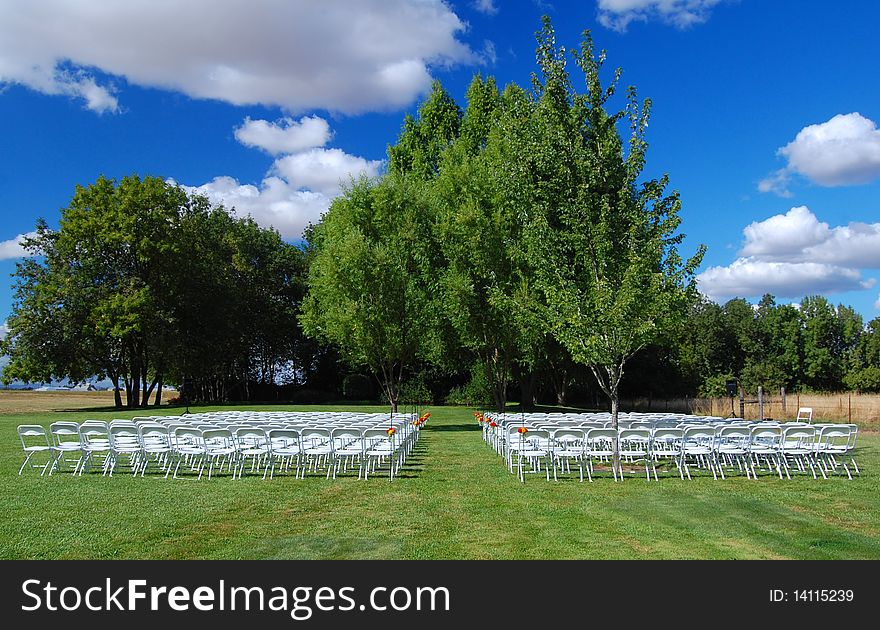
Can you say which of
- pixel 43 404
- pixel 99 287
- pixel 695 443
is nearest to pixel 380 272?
pixel 695 443

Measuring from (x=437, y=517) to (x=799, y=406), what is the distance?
2801 cm

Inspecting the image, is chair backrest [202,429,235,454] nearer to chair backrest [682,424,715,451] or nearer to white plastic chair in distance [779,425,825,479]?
chair backrest [682,424,715,451]

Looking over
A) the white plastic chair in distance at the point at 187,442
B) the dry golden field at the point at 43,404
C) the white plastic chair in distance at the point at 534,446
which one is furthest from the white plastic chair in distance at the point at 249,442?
the dry golden field at the point at 43,404

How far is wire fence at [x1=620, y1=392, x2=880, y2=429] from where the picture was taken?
27922mm

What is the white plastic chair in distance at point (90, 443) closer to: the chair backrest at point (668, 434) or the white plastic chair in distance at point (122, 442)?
the white plastic chair in distance at point (122, 442)

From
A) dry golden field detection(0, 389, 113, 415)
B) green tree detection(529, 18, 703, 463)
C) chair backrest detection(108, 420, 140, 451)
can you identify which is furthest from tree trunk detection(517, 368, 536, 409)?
dry golden field detection(0, 389, 113, 415)

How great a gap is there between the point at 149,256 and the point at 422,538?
3814cm

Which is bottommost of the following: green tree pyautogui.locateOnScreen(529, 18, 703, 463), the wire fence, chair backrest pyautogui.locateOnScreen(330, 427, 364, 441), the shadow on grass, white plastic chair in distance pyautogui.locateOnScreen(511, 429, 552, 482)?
the shadow on grass

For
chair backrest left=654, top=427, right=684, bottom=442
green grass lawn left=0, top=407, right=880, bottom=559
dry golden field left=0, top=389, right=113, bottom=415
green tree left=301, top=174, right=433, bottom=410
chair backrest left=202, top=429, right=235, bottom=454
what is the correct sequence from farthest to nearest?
1. dry golden field left=0, top=389, right=113, bottom=415
2. green tree left=301, top=174, right=433, bottom=410
3. chair backrest left=654, top=427, right=684, bottom=442
4. chair backrest left=202, top=429, right=235, bottom=454
5. green grass lawn left=0, top=407, right=880, bottom=559

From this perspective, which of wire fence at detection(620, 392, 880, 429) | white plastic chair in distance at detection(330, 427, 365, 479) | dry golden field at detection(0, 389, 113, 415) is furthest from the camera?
dry golden field at detection(0, 389, 113, 415)

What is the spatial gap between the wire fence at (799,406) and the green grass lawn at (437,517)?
1769 centimetres

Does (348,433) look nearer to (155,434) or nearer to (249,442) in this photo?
(249,442)

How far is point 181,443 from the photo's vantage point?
12.4 metres

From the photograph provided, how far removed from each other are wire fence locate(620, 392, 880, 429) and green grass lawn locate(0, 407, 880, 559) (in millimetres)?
17685
